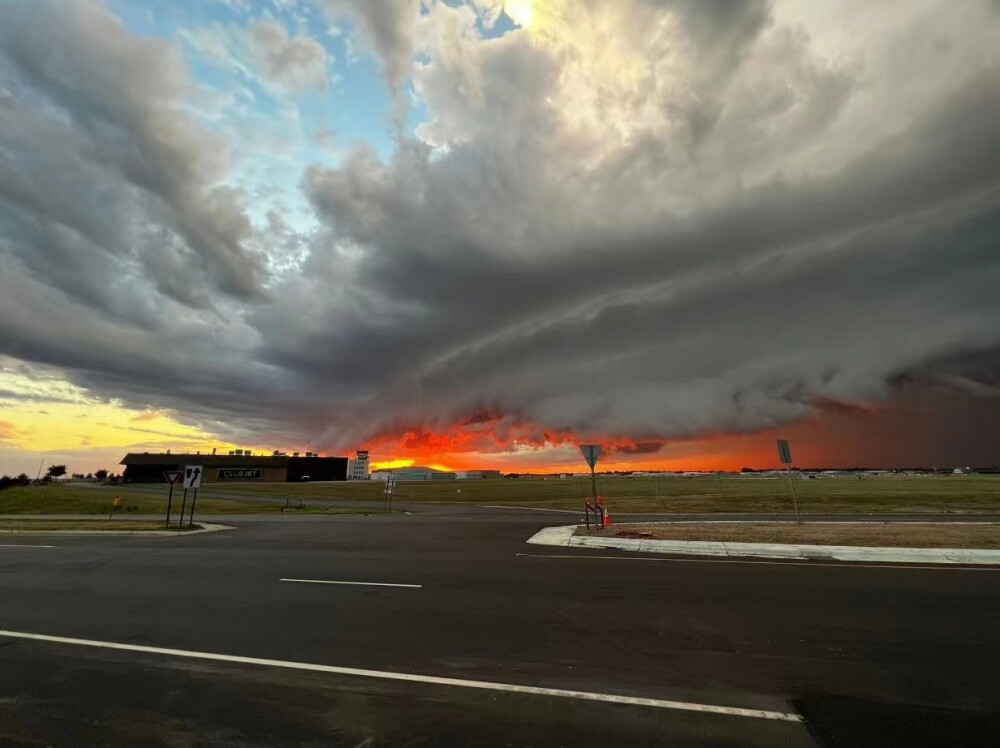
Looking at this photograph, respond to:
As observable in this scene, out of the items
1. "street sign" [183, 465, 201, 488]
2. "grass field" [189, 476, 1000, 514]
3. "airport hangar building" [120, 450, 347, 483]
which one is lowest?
"grass field" [189, 476, 1000, 514]

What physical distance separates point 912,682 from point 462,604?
19.9 feet

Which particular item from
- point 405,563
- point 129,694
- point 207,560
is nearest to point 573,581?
point 405,563

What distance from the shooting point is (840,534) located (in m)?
16.5

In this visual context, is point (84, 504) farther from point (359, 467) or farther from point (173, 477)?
point (359, 467)

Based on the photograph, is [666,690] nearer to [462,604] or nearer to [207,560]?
[462,604]

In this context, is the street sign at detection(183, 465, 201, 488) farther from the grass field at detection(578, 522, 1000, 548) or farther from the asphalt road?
the grass field at detection(578, 522, 1000, 548)

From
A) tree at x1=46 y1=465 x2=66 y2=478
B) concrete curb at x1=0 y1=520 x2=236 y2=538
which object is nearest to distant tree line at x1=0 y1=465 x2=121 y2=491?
tree at x1=46 y1=465 x2=66 y2=478

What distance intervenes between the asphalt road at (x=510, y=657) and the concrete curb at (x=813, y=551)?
1.80m

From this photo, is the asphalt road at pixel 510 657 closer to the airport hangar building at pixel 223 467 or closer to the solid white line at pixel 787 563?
the solid white line at pixel 787 563

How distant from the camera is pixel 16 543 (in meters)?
19.7

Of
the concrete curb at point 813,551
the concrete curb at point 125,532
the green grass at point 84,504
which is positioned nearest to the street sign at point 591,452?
the concrete curb at point 813,551

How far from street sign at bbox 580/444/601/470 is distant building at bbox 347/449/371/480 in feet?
454

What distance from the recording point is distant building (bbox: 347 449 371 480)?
152562 mm

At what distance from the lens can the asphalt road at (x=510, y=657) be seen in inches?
174
